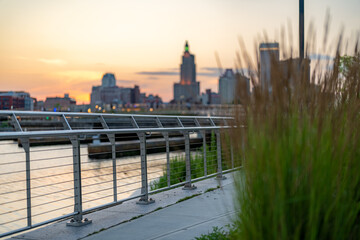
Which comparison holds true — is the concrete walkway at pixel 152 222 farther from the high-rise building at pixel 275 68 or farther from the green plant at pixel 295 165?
the high-rise building at pixel 275 68

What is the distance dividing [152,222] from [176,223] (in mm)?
283

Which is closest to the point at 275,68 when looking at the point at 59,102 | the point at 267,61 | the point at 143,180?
the point at 267,61


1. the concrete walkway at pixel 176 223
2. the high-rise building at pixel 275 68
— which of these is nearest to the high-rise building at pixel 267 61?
the high-rise building at pixel 275 68

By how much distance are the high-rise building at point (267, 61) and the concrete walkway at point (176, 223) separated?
1.78m

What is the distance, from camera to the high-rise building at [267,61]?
2545 millimetres

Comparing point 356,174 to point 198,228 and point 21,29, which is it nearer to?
point 198,228

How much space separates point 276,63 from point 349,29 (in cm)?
94

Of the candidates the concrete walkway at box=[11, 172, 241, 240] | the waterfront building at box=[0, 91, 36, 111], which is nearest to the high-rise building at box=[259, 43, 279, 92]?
the concrete walkway at box=[11, 172, 241, 240]

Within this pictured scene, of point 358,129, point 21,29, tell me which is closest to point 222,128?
point 358,129

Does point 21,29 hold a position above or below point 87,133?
above

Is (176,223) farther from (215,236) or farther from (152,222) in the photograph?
(215,236)

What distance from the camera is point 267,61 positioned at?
104 inches

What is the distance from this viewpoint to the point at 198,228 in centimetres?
488

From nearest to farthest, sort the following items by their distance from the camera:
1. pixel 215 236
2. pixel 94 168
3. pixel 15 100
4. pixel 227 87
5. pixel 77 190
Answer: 1. pixel 227 87
2. pixel 215 236
3. pixel 77 190
4. pixel 94 168
5. pixel 15 100
